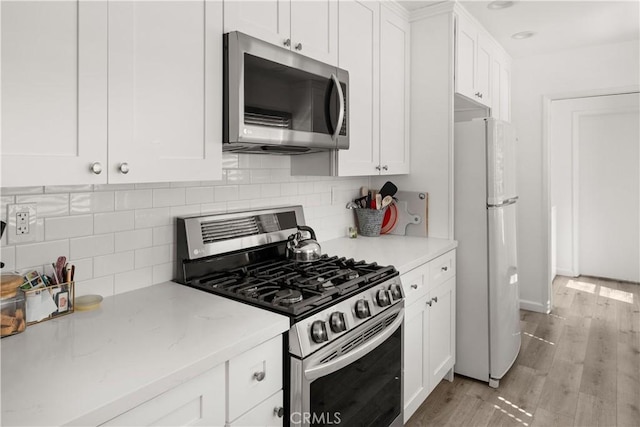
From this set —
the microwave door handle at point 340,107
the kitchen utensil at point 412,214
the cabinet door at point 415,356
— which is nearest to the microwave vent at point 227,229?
the microwave door handle at point 340,107

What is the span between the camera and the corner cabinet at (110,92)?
102 cm

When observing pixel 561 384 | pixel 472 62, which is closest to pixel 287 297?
pixel 561 384

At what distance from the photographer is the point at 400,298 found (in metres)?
1.95

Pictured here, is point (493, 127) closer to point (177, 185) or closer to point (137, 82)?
point (177, 185)

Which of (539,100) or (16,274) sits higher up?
(539,100)

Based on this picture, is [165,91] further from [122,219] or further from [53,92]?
[122,219]

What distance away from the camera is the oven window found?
4.83 ft

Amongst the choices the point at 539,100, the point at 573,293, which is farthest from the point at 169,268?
the point at 573,293

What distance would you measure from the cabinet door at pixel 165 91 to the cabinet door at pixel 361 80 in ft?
2.81

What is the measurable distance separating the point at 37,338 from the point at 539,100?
4313 millimetres

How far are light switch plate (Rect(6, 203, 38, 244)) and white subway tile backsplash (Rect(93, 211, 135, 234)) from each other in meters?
0.20

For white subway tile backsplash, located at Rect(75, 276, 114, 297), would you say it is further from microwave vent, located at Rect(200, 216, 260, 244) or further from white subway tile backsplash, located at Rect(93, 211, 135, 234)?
microwave vent, located at Rect(200, 216, 260, 244)

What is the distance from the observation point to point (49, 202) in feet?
4.57

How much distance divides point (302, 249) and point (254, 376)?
858 mm
